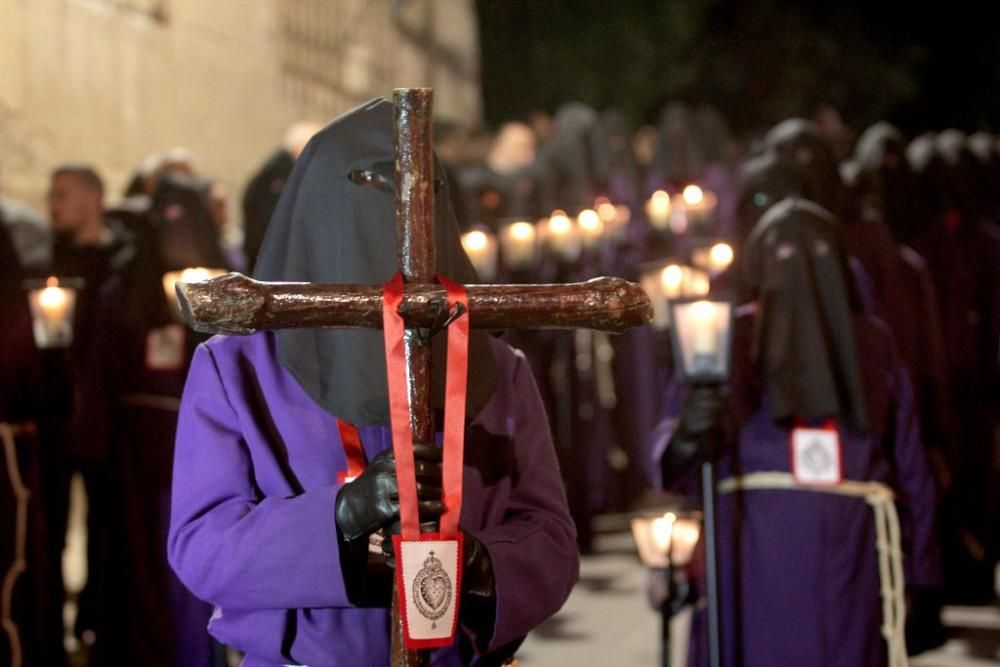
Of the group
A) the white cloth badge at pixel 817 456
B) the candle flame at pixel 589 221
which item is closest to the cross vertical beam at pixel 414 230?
the white cloth badge at pixel 817 456

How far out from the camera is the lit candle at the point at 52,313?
5.64 meters

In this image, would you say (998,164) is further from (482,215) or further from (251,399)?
(251,399)

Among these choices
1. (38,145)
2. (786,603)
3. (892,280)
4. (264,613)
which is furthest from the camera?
(38,145)

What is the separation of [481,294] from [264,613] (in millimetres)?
850

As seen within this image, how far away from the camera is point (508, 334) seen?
8.32 meters

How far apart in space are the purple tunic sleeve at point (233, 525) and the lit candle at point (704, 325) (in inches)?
83.2

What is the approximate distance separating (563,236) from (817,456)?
474cm

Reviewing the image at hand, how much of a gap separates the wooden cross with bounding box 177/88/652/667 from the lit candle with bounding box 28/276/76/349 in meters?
3.21

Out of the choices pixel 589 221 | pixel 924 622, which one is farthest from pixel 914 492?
pixel 589 221

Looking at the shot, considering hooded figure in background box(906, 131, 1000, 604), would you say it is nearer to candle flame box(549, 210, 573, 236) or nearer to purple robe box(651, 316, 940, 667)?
candle flame box(549, 210, 573, 236)

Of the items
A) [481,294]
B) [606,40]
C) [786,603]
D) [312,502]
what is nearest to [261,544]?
[312,502]

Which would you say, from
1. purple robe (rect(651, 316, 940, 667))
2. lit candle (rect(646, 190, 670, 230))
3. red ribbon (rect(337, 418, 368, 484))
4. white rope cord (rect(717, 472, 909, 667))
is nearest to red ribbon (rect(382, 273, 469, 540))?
red ribbon (rect(337, 418, 368, 484))

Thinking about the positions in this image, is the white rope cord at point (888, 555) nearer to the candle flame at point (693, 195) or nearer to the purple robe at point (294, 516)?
the purple robe at point (294, 516)

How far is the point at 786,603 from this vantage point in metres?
4.96
